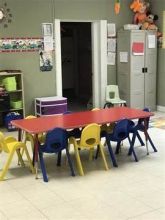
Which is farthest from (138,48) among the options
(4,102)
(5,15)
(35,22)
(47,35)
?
(4,102)

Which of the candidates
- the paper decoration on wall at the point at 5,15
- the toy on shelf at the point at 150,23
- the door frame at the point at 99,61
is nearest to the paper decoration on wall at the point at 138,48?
the toy on shelf at the point at 150,23

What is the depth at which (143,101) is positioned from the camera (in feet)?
26.8

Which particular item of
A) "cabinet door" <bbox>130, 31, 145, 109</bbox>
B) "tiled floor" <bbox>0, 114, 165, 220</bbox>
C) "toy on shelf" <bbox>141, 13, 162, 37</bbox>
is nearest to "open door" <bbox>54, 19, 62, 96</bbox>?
"cabinet door" <bbox>130, 31, 145, 109</bbox>

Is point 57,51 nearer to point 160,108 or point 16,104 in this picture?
point 16,104

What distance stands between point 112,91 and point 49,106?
→ 1.78 metres

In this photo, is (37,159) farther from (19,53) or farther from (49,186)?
(19,53)

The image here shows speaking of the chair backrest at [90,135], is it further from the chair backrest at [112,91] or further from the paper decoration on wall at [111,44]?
the paper decoration on wall at [111,44]

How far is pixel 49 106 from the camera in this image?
22.9 feet

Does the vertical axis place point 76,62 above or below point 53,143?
above

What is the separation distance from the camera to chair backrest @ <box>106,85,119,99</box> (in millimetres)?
8062

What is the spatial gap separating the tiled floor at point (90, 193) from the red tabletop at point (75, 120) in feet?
1.94

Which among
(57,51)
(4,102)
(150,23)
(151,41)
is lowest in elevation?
(4,102)

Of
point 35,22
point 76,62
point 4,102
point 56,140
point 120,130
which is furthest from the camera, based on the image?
point 76,62

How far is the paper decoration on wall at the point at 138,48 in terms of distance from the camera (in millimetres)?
7770
